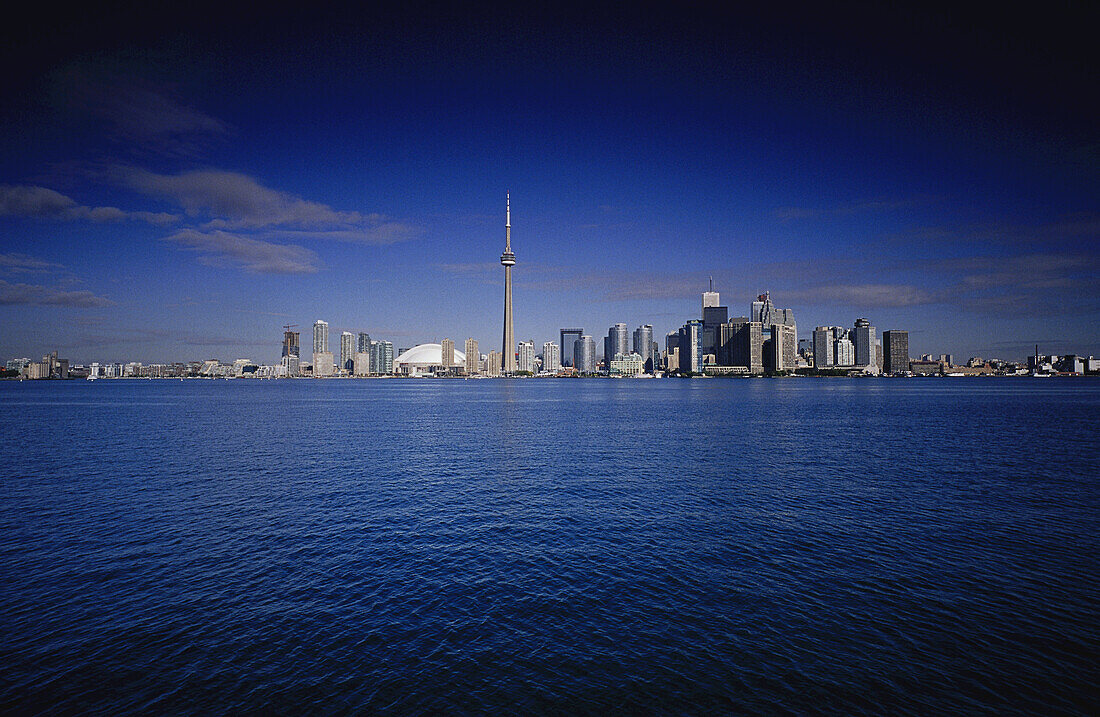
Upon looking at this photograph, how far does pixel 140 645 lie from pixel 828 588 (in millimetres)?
29863

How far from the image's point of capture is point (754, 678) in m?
18.7

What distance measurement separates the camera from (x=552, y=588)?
26.0 m

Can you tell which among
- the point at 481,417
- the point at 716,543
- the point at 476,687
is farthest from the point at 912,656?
the point at 481,417

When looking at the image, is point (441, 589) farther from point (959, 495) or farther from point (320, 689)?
point (959, 495)

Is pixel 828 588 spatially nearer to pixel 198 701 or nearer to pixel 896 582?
pixel 896 582

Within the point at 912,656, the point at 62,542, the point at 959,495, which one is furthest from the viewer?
the point at 959,495

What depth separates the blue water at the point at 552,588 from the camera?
18125 millimetres

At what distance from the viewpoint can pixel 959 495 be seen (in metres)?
43.3

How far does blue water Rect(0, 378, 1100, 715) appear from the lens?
18.1 metres

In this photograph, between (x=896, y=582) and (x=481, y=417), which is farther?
(x=481, y=417)

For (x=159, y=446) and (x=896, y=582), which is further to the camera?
(x=159, y=446)

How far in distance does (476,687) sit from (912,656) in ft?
53.0

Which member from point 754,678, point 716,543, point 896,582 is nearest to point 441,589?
point 754,678

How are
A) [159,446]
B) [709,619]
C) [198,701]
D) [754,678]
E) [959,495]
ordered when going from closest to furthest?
[198,701], [754,678], [709,619], [959,495], [159,446]
